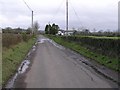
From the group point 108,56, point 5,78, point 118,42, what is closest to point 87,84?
point 5,78

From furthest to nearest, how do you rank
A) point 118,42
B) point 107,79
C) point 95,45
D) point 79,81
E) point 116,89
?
point 95,45, point 118,42, point 107,79, point 79,81, point 116,89

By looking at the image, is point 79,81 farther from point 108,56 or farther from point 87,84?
point 108,56

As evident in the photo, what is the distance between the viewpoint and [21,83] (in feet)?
39.1

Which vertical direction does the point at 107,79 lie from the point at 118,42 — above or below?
below

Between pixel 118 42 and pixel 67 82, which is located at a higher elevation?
pixel 118 42

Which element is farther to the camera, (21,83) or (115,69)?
(115,69)

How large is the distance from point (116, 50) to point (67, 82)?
8.95 meters

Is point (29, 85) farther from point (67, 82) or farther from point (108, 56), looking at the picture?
point (108, 56)

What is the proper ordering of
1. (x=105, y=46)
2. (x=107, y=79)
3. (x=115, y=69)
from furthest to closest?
(x=105, y=46) < (x=115, y=69) < (x=107, y=79)

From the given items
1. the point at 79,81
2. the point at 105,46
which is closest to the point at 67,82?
the point at 79,81

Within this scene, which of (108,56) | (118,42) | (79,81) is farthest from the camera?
(108,56)

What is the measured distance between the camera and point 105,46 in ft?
77.6

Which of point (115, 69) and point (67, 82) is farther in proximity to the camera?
point (115, 69)

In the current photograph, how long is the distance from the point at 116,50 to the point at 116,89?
32.0ft
